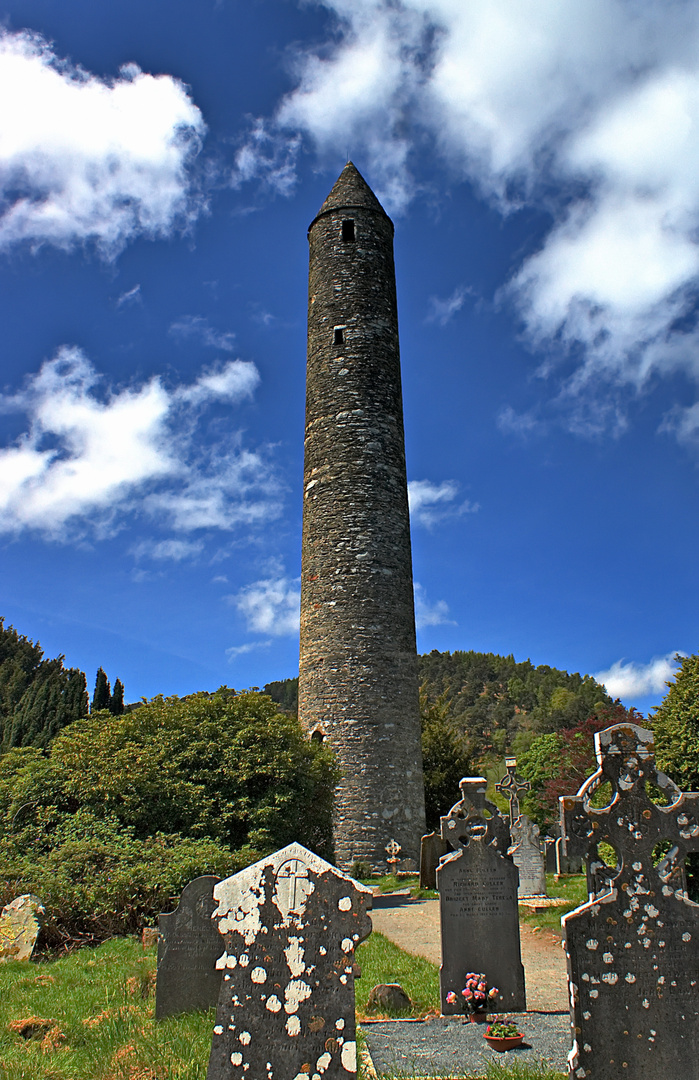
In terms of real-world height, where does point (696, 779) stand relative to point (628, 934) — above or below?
above

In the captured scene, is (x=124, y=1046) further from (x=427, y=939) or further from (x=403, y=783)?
(x=403, y=783)

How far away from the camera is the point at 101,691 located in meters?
41.8

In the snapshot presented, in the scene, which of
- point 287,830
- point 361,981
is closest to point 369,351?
point 287,830

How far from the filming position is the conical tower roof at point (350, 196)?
20188 mm

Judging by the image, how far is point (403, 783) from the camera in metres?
16.5

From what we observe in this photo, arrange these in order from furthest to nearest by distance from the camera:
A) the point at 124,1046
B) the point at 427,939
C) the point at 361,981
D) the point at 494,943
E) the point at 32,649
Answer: the point at 32,649, the point at 427,939, the point at 361,981, the point at 494,943, the point at 124,1046

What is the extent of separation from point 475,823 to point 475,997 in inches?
72.1

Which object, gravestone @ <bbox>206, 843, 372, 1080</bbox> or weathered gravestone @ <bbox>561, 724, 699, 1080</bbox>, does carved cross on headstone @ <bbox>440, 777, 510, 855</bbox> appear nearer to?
weathered gravestone @ <bbox>561, 724, 699, 1080</bbox>

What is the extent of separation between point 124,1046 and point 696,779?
8.45 metres

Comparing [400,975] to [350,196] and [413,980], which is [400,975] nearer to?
[413,980]

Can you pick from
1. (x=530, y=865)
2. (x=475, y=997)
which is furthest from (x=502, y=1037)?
(x=530, y=865)

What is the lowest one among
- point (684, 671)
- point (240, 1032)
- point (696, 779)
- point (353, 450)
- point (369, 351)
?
point (240, 1032)

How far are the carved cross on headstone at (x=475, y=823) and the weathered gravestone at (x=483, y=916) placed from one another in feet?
0.03

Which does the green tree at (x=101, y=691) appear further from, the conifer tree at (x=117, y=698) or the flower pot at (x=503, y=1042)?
the flower pot at (x=503, y=1042)
